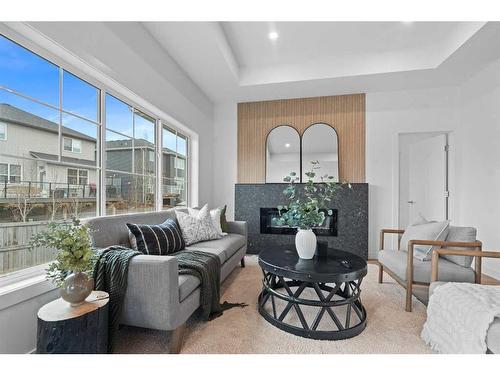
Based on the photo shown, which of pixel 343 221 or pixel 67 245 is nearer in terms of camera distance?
pixel 67 245

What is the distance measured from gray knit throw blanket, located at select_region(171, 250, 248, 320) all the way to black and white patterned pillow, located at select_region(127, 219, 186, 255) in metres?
0.13

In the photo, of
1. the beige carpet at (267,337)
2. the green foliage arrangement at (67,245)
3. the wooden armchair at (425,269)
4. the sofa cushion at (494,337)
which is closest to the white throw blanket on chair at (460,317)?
the sofa cushion at (494,337)

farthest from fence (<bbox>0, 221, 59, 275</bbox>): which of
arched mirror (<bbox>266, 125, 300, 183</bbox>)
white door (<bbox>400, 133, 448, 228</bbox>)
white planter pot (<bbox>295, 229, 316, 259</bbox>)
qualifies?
white door (<bbox>400, 133, 448, 228</bbox>)

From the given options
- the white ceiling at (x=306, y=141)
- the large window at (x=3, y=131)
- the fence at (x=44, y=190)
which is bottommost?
the fence at (x=44, y=190)

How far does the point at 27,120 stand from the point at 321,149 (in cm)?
365

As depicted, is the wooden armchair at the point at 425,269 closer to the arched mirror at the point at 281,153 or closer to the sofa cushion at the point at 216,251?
the sofa cushion at the point at 216,251

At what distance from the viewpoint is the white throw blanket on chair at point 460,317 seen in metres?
1.21

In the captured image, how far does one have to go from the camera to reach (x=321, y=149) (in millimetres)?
3998

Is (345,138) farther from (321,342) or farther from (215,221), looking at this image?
(321,342)

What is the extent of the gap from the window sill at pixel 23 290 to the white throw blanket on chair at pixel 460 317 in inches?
96.0

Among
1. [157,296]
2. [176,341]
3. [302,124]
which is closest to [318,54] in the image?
[302,124]

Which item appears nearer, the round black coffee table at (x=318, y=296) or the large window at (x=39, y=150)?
the large window at (x=39, y=150)

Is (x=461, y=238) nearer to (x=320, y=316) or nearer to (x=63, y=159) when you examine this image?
(x=320, y=316)
